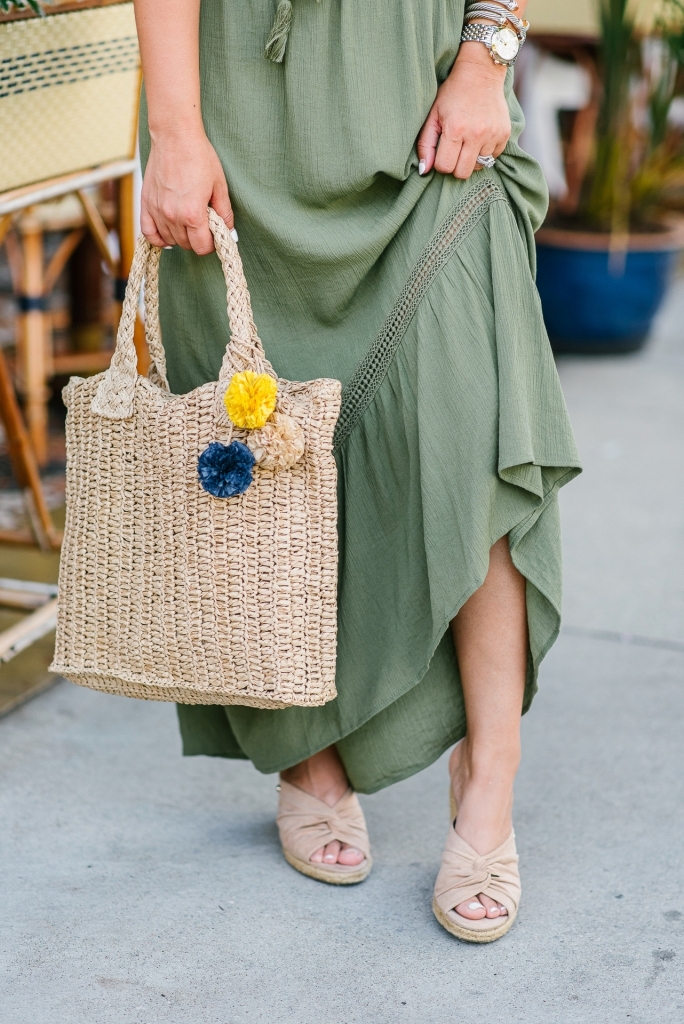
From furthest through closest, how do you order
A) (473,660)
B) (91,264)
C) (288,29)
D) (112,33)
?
(91,264), (112,33), (473,660), (288,29)

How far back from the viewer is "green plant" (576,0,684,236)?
413 cm

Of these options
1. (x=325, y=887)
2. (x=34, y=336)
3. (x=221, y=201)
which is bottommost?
(x=325, y=887)

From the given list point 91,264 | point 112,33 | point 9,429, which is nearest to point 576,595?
point 9,429

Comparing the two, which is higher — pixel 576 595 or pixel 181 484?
pixel 181 484

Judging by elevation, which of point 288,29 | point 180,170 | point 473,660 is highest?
point 288,29

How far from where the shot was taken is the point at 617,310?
4402 mm

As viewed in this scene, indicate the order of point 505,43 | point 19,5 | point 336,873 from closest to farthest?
point 505,43 → point 336,873 → point 19,5

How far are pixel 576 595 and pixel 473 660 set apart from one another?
1.15 m

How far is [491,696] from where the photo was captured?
1.55 m

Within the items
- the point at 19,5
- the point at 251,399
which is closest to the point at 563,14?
the point at 19,5

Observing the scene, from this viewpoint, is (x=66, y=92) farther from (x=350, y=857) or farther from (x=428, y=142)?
(x=350, y=857)

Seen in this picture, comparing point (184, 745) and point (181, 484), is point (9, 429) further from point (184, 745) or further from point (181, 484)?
point (181, 484)

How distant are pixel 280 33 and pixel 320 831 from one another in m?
1.07

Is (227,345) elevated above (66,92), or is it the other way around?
(66,92)
